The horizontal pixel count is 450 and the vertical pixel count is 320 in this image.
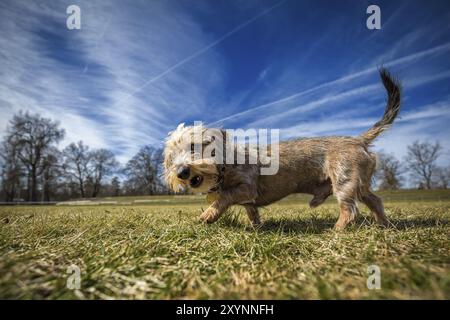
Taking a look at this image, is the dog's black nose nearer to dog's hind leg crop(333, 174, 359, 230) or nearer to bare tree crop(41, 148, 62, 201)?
dog's hind leg crop(333, 174, 359, 230)

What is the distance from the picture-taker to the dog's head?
14.9ft

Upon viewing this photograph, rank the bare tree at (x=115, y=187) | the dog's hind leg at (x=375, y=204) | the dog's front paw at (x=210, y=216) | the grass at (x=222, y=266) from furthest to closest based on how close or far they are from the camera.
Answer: the bare tree at (x=115, y=187), the dog's hind leg at (x=375, y=204), the dog's front paw at (x=210, y=216), the grass at (x=222, y=266)

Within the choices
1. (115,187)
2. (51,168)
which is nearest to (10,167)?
(51,168)

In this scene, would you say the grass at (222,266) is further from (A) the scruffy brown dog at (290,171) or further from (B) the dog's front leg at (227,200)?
(A) the scruffy brown dog at (290,171)

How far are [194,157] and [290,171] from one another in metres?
2.00

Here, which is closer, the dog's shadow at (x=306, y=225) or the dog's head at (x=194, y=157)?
the dog's shadow at (x=306, y=225)

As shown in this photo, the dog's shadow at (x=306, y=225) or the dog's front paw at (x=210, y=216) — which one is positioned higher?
the dog's front paw at (x=210, y=216)

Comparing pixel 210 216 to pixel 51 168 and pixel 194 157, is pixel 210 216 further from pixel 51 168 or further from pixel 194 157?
pixel 51 168

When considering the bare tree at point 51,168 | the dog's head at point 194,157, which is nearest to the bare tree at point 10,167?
the bare tree at point 51,168

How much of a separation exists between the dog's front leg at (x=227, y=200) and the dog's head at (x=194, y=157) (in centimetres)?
42

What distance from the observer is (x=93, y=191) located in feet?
175

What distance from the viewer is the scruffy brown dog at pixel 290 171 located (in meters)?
4.58

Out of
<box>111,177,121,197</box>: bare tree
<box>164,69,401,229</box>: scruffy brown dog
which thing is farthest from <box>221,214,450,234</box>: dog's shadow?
<box>111,177,121,197</box>: bare tree
